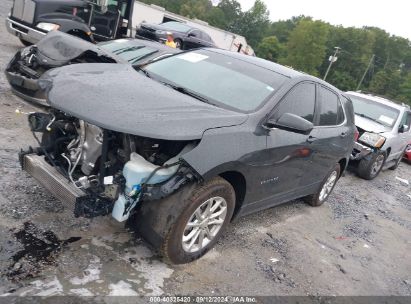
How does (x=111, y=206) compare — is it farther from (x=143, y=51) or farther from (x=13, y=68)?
(x=143, y=51)

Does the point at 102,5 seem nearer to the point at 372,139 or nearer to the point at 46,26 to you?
the point at 46,26

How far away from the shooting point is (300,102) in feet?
15.3

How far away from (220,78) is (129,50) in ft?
13.8

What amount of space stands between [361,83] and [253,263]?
9168 cm

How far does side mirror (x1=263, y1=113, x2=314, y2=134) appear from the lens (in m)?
3.96

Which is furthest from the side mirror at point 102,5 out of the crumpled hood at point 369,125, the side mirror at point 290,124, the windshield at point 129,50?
the side mirror at point 290,124

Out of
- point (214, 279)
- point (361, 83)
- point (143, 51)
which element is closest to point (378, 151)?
point (143, 51)

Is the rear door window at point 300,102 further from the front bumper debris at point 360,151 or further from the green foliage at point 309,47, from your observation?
the green foliage at point 309,47

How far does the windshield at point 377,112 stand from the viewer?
31.6 ft

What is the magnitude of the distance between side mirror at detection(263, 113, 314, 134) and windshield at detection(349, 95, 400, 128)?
6.39m

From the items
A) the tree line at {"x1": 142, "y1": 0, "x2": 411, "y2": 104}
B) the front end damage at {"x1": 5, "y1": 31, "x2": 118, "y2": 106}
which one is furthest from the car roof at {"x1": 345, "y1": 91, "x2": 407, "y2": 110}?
the tree line at {"x1": 142, "y1": 0, "x2": 411, "y2": 104}

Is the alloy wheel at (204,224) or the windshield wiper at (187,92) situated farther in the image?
the windshield wiper at (187,92)

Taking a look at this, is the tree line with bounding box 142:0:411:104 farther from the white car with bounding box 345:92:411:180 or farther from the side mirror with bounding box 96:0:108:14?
the side mirror with bounding box 96:0:108:14

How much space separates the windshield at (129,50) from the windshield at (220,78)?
297 centimetres
